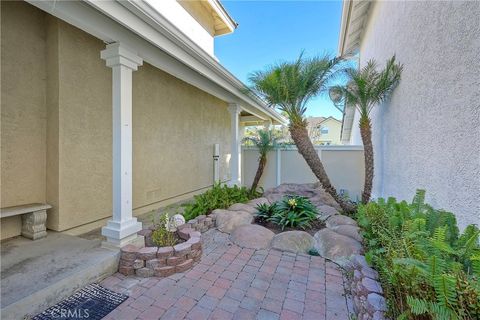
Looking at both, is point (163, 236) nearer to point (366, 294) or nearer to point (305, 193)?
point (366, 294)

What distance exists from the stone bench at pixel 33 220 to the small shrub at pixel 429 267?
4.75 m

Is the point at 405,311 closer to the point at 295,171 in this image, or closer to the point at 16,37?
the point at 16,37

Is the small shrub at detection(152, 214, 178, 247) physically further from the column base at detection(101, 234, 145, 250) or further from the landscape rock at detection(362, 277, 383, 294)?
the landscape rock at detection(362, 277, 383, 294)

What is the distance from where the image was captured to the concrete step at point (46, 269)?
2.35m

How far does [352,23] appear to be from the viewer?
8227mm

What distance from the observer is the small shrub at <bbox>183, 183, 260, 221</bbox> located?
5262 millimetres

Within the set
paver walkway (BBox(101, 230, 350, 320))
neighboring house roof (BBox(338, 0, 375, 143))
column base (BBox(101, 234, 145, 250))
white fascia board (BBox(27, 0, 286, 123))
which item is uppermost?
neighboring house roof (BBox(338, 0, 375, 143))

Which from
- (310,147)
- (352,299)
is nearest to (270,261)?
(352,299)

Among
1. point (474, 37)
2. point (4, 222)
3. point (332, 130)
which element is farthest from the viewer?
point (332, 130)

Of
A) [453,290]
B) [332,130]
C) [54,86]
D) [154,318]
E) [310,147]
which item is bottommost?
[154,318]

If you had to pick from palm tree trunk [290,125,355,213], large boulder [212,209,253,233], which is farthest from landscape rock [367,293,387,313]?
palm tree trunk [290,125,355,213]

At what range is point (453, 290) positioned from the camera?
4.68 feet

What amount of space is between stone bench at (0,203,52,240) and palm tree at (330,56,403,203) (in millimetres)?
6203

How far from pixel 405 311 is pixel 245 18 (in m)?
11.3
